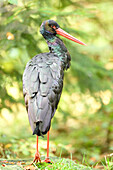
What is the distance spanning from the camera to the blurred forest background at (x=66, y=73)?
14.2 ft

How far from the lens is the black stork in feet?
9.96

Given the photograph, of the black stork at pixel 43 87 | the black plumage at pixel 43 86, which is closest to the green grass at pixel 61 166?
the black stork at pixel 43 87

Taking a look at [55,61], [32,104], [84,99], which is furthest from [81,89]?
[32,104]

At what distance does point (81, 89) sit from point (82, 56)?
740 mm

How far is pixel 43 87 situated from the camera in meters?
3.16

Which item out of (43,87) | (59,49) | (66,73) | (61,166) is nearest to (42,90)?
(43,87)

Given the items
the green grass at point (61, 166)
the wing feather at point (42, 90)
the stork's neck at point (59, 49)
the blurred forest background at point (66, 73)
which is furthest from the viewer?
the blurred forest background at point (66, 73)

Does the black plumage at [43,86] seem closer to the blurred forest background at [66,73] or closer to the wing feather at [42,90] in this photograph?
the wing feather at [42,90]

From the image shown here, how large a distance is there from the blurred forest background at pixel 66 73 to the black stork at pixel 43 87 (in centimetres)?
71

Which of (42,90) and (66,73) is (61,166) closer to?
(42,90)

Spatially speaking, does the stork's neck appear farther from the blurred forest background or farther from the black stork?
the blurred forest background

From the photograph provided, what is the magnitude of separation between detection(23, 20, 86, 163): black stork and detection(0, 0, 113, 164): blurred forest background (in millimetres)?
707

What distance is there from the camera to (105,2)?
865 centimetres

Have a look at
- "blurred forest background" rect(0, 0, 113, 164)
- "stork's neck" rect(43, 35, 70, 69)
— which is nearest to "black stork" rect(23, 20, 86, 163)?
"stork's neck" rect(43, 35, 70, 69)
